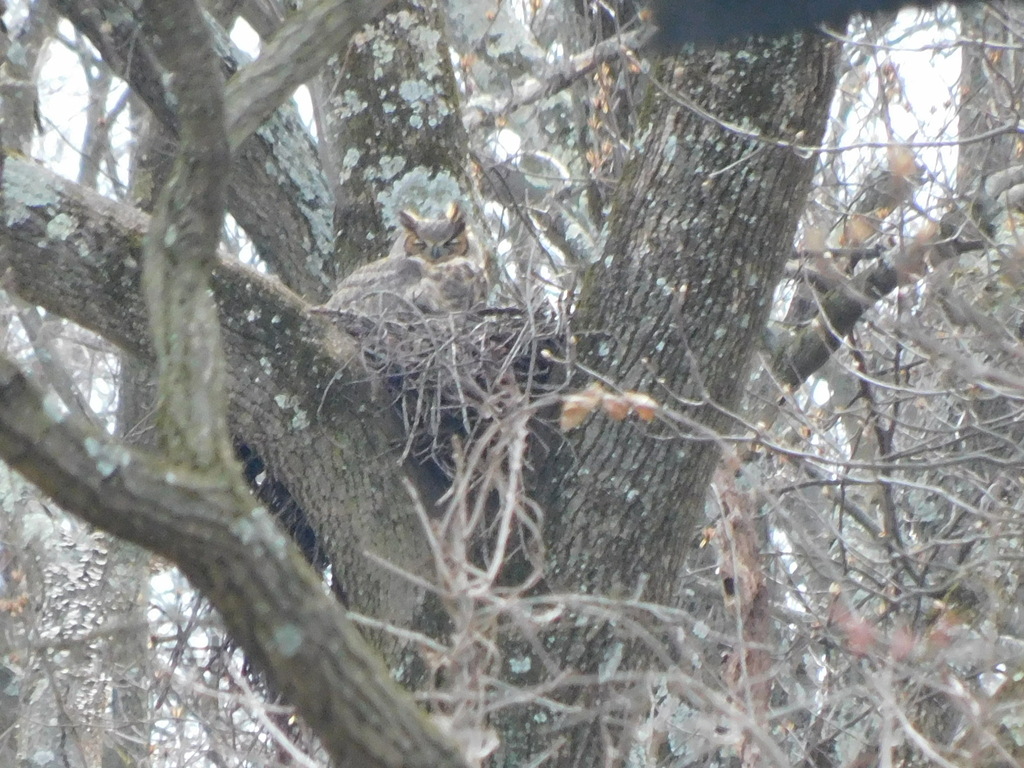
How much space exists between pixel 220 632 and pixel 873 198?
11.2ft

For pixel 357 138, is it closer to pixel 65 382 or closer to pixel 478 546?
pixel 478 546

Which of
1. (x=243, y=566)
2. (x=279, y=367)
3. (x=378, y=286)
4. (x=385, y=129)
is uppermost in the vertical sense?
(x=385, y=129)

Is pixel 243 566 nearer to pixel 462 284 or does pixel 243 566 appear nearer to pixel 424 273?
pixel 424 273

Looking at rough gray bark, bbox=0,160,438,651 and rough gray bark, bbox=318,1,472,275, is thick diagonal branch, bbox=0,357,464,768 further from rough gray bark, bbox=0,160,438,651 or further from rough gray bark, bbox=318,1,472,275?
rough gray bark, bbox=318,1,472,275

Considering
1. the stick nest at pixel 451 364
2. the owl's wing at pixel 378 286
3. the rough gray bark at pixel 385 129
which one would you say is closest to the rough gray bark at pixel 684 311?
the stick nest at pixel 451 364

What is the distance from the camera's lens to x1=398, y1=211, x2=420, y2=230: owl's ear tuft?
4.32 metres

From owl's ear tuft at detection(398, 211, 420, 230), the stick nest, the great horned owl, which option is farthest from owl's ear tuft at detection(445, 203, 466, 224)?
the stick nest

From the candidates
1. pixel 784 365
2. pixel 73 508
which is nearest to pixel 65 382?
pixel 784 365

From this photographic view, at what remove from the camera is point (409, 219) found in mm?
4324

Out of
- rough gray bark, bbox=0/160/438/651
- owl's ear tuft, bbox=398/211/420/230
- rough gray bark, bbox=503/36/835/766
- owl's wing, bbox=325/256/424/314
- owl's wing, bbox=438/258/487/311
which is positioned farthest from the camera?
owl's wing, bbox=438/258/487/311

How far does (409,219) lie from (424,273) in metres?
0.18

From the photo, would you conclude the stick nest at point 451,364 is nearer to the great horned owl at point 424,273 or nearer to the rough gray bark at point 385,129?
the great horned owl at point 424,273

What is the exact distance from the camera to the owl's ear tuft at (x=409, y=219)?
170 inches

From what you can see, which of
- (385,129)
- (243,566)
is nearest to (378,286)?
(385,129)
